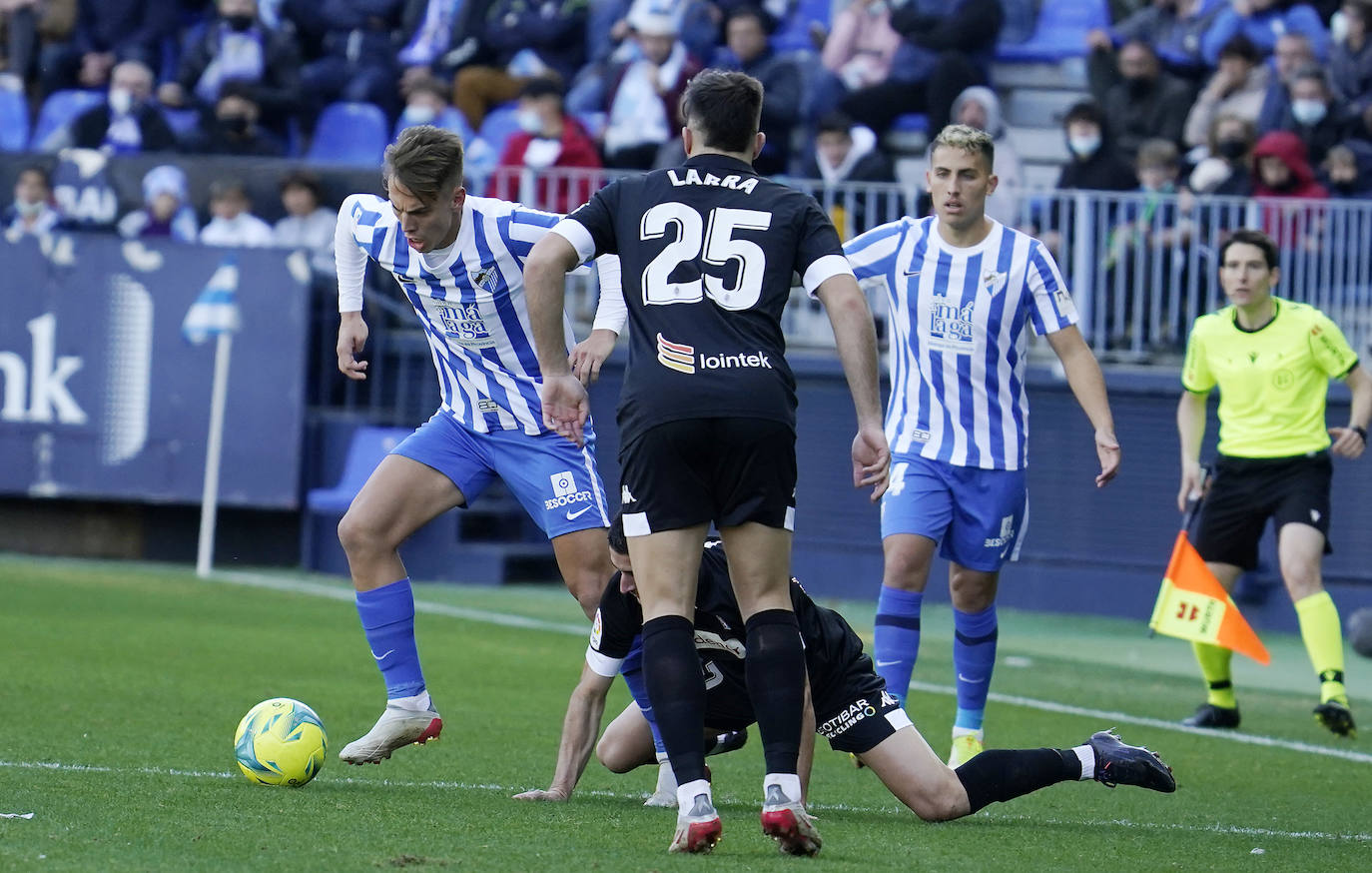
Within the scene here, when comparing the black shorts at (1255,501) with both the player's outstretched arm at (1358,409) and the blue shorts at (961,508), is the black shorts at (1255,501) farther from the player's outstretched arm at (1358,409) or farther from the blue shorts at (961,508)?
the blue shorts at (961,508)

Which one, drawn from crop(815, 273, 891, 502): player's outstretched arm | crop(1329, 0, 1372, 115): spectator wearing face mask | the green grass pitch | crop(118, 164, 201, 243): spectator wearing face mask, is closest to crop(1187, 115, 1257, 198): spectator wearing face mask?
crop(1329, 0, 1372, 115): spectator wearing face mask

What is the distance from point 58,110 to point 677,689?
14.6 m

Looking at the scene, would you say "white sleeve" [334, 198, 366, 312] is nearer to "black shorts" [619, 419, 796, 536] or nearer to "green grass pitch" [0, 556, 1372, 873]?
"green grass pitch" [0, 556, 1372, 873]

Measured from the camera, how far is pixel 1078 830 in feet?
18.8

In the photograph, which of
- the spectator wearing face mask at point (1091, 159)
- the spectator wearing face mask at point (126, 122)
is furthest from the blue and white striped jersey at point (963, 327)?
the spectator wearing face mask at point (126, 122)

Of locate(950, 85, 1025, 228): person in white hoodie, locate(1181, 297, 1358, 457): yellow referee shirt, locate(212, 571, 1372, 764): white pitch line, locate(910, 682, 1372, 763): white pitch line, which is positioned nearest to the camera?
locate(910, 682, 1372, 763): white pitch line

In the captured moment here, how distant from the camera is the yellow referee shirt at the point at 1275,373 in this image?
9195 millimetres

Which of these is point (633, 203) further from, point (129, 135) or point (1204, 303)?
point (129, 135)

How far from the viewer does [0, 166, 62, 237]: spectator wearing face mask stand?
15504 mm

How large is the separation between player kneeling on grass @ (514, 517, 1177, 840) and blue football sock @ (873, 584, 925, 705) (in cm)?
156

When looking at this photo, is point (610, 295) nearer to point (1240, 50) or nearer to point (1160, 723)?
point (1160, 723)

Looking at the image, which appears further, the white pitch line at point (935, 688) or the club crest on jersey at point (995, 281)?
the white pitch line at point (935, 688)

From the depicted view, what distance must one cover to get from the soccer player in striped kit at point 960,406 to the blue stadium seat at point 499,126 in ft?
30.8

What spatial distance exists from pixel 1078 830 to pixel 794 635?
1339 millimetres
